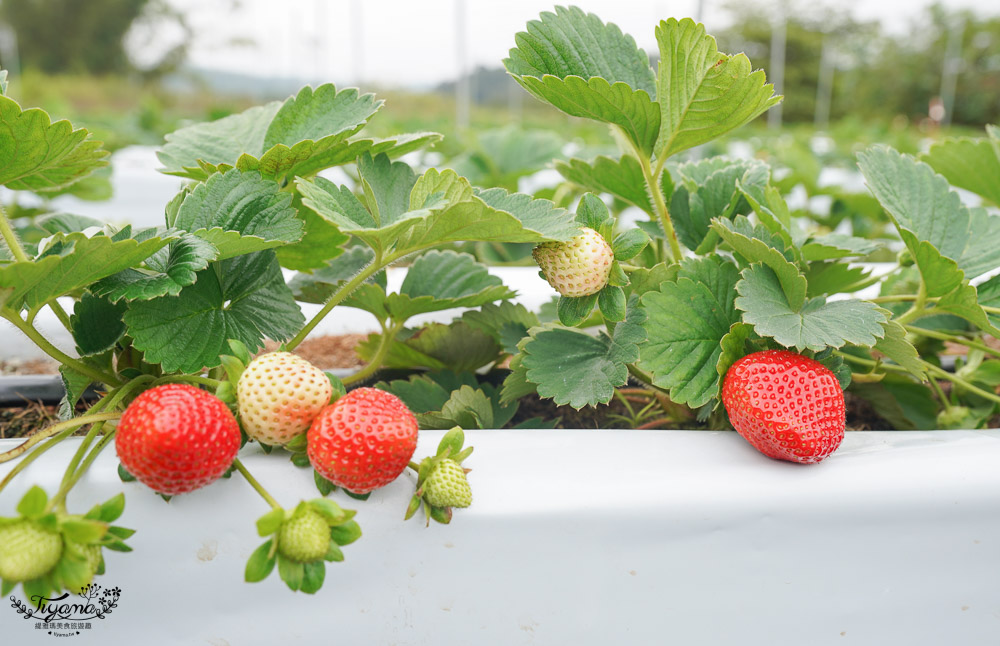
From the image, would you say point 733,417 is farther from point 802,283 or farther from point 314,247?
point 314,247

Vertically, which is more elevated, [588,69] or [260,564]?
[588,69]

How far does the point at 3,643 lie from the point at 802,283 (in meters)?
0.47

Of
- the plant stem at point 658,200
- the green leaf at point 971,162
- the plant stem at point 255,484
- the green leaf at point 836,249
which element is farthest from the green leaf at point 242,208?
the green leaf at point 971,162

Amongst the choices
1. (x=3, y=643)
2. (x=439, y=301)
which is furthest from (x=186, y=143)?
(x=3, y=643)

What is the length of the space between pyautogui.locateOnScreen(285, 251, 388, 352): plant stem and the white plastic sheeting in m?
0.10

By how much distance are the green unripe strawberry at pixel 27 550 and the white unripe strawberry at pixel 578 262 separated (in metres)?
0.27

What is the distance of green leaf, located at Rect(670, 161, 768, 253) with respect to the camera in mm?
568

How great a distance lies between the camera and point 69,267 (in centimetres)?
34

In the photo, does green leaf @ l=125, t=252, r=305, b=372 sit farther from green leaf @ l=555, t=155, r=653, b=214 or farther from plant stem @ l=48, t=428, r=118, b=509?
green leaf @ l=555, t=155, r=653, b=214

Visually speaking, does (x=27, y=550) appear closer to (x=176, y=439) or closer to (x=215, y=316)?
(x=176, y=439)

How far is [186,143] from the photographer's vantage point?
542 millimetres

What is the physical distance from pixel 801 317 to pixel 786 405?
7cm

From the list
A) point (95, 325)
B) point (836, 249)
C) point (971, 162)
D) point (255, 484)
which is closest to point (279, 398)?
point (255, 484)

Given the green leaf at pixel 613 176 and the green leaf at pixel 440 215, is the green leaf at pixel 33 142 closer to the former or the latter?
the green leaf at pixel 440 215
